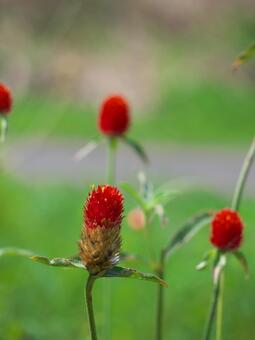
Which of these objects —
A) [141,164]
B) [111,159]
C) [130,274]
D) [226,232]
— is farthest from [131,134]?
[130,274]

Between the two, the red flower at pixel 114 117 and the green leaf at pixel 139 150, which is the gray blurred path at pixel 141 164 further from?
the green leaf at pixel 139 150

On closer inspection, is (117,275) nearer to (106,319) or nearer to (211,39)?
(106,319)

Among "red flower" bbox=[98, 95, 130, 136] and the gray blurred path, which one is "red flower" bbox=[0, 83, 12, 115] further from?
the gray blurred path

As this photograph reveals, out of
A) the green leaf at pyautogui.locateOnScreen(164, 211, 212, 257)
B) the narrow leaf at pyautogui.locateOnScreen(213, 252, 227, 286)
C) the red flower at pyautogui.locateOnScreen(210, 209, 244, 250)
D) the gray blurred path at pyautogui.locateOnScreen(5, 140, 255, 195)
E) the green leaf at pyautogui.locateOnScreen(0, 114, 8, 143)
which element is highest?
the gray blurred path at pyautogui.locateOnScreen(5, 140, 255, 195)

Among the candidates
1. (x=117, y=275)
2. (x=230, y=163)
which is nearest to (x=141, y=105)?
(x=230, y=163)

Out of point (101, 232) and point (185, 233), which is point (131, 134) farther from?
point (101, 232)

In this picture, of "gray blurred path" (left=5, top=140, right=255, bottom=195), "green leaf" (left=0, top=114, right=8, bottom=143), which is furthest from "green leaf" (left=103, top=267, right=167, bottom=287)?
"gray blurred path" (left=5, top=140, right=255, bottom=195)

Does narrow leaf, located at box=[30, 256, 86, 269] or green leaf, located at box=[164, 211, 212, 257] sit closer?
narrow leaf, located at box=[30, 256, 86, 269]

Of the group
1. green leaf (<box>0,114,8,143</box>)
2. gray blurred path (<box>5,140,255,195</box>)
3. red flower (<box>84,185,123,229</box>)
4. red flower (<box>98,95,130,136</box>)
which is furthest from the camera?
gray blurred path (<box>5,140,255,195</box>)
